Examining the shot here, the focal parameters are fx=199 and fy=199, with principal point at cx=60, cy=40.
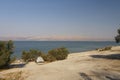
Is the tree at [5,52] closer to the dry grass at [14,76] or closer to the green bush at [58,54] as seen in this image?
the dry grass at [14,76]

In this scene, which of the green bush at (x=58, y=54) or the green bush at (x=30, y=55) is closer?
the green bush at (x=30, y=55)

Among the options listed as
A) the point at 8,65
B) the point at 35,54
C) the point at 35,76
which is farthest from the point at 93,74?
the point at 35,54

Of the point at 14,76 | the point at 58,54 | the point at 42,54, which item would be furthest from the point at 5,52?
the point at 58,54

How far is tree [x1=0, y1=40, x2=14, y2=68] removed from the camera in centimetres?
2473

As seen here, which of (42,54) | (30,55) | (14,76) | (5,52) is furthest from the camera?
(42,54)

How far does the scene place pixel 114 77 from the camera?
1731cm

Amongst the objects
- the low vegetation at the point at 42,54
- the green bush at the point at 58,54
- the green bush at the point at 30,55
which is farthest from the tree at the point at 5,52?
the green bush at the point at 58,54

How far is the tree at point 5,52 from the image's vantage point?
2473 centimetres

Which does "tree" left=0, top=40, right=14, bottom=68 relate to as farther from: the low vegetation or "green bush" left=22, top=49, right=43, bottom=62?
the low vegetation

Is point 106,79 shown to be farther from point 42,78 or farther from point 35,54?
point 35,54

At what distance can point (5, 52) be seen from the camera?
25.7 meters

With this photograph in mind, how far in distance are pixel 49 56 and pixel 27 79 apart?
49.8 feet

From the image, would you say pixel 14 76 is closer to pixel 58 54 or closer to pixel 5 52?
pixel 5 52

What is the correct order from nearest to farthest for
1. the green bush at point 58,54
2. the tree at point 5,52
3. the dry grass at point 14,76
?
the dry grass at point 14,76 < the tree at point 5,52 < the green bush at point 58,54
